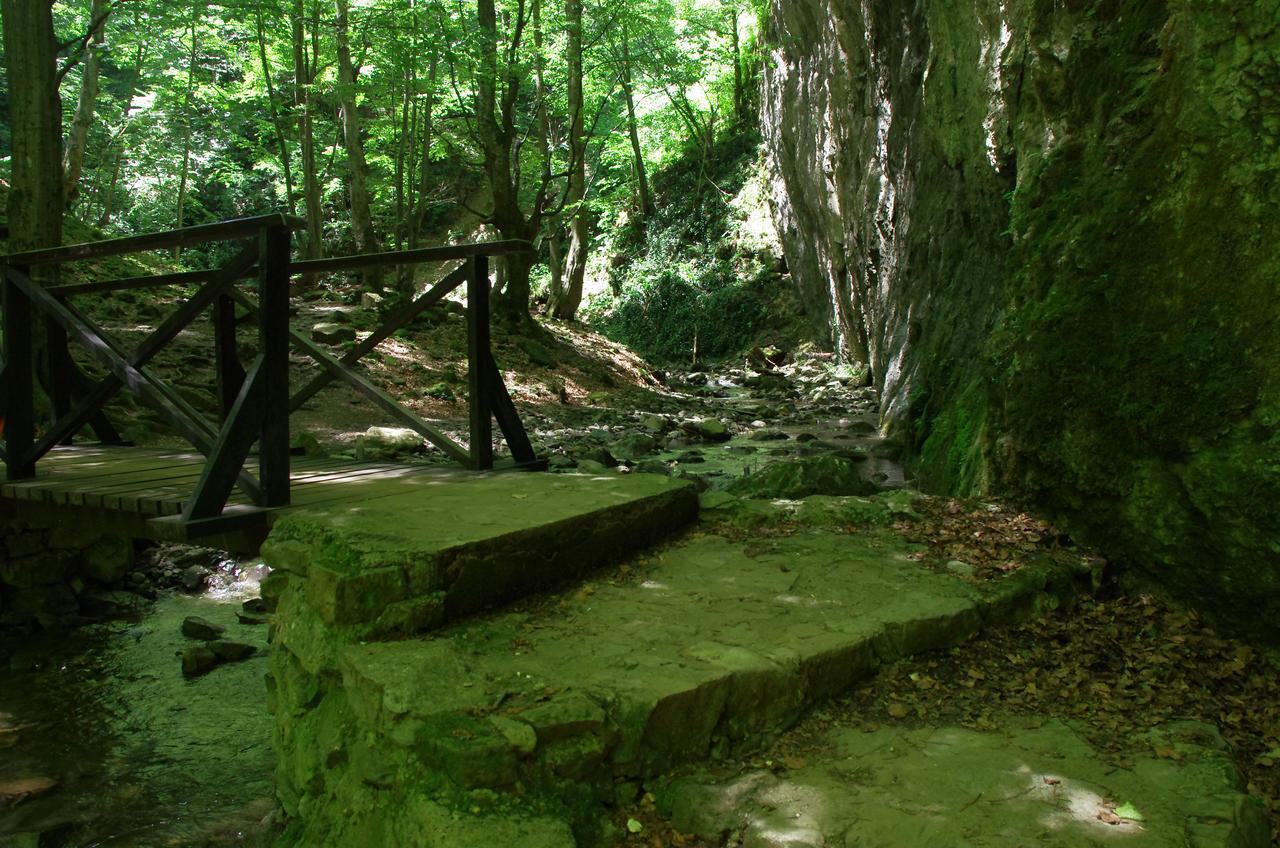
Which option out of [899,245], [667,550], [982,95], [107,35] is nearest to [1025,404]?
[667,550]

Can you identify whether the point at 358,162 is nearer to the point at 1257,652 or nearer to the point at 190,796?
the point at 190,796

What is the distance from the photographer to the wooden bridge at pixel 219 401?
12.8 ft

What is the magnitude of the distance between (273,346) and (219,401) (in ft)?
5.21

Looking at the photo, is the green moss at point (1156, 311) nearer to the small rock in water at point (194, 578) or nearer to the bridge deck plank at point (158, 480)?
the bridge deck plank at point (158, 480)

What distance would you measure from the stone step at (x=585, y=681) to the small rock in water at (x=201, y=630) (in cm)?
299

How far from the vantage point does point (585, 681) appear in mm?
2701

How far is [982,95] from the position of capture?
333 inches

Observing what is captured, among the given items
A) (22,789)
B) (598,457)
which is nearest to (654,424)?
(598,457)

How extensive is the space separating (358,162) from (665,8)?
406 inches

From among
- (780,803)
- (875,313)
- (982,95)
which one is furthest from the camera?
(875,313)

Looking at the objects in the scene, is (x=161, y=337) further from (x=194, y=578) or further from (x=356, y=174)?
(x=356, y=174)

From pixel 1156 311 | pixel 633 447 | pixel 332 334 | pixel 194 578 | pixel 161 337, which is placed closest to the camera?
pixel 1156 311

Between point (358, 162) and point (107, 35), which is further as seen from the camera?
point (358, 162)

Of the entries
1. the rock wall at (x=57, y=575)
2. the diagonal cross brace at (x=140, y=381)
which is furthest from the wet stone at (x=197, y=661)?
the diagonal cross brace at (x=140, y=381)
